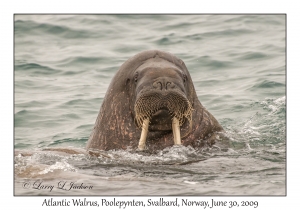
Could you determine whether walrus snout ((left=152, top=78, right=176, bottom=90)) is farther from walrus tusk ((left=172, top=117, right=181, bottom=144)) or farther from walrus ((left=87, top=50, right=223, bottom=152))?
walrus tusk ((left=172, top=117, right=181, bottom=144))

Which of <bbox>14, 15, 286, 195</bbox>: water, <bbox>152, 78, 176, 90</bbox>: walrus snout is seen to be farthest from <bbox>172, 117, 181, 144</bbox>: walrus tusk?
<bbox>152, 78, 176, 90</bbox>: walrus snout

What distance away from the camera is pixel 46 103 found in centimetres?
1560

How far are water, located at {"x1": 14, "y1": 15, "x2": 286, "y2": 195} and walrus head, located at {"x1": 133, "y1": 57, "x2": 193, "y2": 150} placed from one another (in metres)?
0.40

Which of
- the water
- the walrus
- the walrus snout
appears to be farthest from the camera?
the walrus

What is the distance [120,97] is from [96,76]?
809 cm

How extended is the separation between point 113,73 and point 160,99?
9122 millimetres

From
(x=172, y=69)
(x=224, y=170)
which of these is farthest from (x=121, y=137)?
(x=224, y=170)

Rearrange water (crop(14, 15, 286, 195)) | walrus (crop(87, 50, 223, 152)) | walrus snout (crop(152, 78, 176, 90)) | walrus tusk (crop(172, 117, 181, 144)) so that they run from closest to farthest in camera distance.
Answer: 1. water (crop(14, 15, 286, 195))
2. walrus snout (crop(152, 78, 176, 90))
3. walrus (crop(87, 50, 223, 152))
4. walrus tusk (crop(172, 117, 181, 144))

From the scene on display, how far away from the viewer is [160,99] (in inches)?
363

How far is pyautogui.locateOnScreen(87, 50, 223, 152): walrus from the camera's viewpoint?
9.34m

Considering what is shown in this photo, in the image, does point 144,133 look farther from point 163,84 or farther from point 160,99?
point 163,84

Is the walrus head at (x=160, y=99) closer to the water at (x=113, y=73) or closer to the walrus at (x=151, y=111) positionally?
the walrus at (x=151, y=111)

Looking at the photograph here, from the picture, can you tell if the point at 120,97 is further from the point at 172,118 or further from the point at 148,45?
the point at 148,45

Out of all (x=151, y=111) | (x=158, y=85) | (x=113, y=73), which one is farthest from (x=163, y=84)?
(x=113, y=73)
